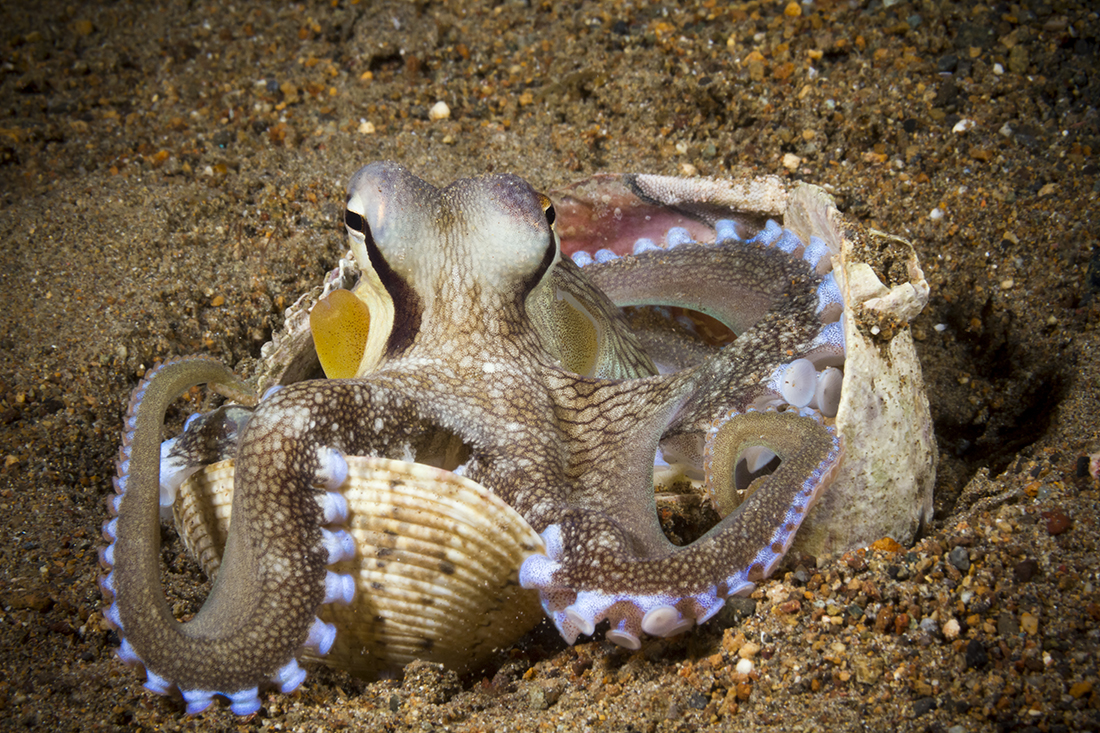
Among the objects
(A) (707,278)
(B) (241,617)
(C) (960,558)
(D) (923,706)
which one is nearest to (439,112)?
(A) (707,278)

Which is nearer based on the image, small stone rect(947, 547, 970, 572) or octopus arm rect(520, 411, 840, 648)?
octopus arm rect(520, 411, 840, 648)

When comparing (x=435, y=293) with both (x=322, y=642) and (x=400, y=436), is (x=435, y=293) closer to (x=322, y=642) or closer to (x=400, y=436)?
(x=400, y=436)

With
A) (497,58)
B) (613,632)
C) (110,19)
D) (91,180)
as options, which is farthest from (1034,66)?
(110,19)

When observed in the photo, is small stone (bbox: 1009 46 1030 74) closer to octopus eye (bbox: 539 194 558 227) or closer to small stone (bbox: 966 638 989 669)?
octopus eye (bbox: 539 194 558 227)

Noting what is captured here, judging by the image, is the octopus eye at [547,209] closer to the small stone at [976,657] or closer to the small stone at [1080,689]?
the small stone at [976,657]

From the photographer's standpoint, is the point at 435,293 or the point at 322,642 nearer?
the point at 322,642

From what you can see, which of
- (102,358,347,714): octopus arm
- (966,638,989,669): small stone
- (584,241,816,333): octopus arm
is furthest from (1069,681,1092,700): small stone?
(102,358,347,714): octopus arm

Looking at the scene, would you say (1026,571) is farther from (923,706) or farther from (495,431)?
(495,431)
